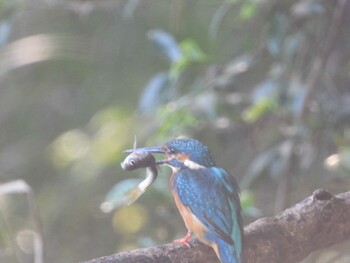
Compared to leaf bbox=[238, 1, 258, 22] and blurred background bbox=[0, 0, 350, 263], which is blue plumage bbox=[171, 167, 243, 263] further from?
leaf bbox=[238, 1, 258, 22]

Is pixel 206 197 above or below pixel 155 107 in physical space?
below

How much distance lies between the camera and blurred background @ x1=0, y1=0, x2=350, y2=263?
9.44 ft

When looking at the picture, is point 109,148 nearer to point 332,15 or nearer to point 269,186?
point 269,186

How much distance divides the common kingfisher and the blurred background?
40cm

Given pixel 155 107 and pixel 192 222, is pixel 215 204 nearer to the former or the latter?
pixel 192 222

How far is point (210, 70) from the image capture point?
3000 mm

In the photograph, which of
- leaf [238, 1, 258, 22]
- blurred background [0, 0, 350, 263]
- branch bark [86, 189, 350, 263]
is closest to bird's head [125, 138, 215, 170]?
branch bark [86, 189, 350, 263]

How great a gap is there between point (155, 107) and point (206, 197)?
1.00 metres

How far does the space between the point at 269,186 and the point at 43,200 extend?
1.67m

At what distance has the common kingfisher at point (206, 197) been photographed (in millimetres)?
2010

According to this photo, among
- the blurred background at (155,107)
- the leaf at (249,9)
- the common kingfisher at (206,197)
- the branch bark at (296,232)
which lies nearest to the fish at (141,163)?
the common kingfisher at (206,197)

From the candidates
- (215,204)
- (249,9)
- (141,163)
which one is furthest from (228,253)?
(249,9)

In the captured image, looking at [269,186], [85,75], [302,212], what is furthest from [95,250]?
[302,212]

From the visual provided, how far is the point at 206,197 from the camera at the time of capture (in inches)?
83.3
